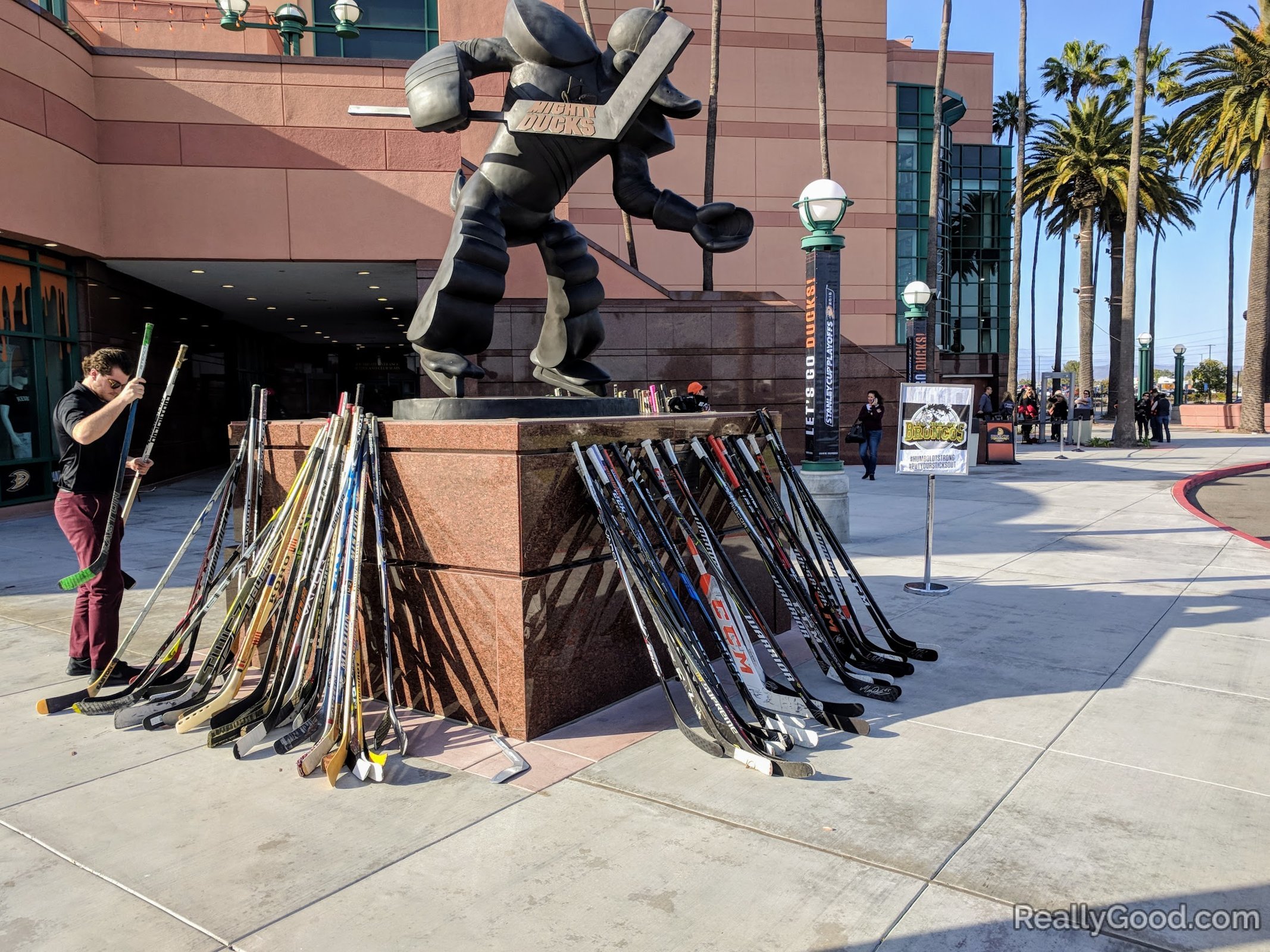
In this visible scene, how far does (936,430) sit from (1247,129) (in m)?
30.9

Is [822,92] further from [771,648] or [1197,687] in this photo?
[771,648]

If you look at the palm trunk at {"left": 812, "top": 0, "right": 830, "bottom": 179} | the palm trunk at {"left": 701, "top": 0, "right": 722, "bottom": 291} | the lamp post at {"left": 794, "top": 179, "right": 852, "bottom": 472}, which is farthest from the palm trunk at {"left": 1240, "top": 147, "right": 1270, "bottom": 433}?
the lamp post at {"left": 794, "top": 179, "right": 852, "bottom": 472}

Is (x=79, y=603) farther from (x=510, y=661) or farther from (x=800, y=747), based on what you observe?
(x=800, y=747)

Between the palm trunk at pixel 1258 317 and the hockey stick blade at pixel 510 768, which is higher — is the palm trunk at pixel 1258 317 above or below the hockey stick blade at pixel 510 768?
above

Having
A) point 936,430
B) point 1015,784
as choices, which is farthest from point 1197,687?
point 936,430

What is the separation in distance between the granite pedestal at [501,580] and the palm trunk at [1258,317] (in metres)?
33.4

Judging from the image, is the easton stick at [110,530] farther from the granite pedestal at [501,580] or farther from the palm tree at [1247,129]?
the palm tree at [1247,129]

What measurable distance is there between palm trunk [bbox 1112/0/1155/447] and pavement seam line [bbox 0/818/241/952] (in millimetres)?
25561

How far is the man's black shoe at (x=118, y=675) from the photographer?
4.98 metres

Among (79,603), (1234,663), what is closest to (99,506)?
(79,603)

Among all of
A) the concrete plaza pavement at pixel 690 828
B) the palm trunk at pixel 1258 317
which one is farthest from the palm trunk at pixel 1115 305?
the concrete plaza pavement at pixel 690 828

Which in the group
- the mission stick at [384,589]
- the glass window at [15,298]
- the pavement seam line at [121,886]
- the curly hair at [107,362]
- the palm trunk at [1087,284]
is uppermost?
the palm trunk at [1087,284]

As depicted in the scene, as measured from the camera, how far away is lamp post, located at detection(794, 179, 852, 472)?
32.4 feet

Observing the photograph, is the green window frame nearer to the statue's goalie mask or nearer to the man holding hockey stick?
the man holding hockey stick
